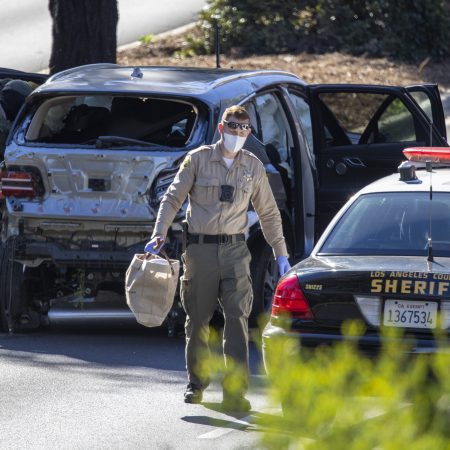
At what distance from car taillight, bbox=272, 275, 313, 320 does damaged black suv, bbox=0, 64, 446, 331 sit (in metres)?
1.92

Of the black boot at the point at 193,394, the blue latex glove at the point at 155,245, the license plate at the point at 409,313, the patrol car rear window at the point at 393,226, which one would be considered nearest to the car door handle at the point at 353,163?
the patrol car rear window at the point at 393,226

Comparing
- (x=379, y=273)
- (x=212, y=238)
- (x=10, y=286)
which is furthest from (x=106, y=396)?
(x=10, y=286)

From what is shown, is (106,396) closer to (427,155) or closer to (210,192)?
(210,192)

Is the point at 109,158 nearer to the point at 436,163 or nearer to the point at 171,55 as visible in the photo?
the point at 436,163

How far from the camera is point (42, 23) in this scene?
2470 cm

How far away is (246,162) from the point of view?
7.16 metres

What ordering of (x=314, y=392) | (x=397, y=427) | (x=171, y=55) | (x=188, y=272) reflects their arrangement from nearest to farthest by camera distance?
1. (x=397, y=427)
2. (x=314, y=392)
3. (x=188, y=272)
4. (x=171, y=55)

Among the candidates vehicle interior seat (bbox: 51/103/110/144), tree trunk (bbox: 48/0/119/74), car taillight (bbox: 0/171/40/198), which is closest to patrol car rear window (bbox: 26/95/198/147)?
vehicle interior seat (bbox: 51/103/110/144)

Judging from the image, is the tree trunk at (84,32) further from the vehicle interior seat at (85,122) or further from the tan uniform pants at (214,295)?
the tan uniform pants at (214,295)

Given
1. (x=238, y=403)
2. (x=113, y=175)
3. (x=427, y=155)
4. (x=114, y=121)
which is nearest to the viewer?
(x=238, y=403)

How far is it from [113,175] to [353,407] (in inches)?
235

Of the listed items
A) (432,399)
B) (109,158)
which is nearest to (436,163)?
(109,158)

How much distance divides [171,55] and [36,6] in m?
6.02

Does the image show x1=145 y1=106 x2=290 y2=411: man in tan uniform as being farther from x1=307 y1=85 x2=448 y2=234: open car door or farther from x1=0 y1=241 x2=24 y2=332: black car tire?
x1=307 y1=85 x2=448 y2=234: open car door
